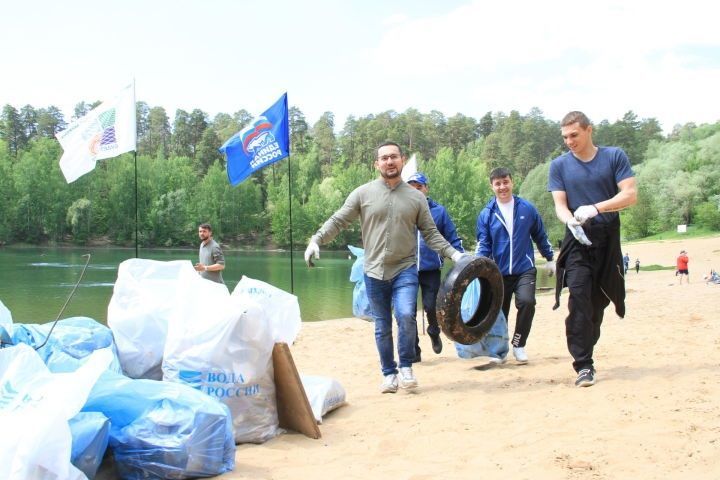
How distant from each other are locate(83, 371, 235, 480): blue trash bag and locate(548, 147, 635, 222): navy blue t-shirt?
279 cm

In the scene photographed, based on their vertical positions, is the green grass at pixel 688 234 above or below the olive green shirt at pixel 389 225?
below

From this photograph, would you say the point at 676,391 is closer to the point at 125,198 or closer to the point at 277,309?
the point at 277,309

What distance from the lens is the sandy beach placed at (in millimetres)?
2898

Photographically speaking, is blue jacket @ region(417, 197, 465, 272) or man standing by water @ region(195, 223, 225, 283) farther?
man standing by water @ region(195, 223, 225, 283)

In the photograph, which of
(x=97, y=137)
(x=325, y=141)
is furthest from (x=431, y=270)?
(x=325, y=141)

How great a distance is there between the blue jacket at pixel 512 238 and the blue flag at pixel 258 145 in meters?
5.75

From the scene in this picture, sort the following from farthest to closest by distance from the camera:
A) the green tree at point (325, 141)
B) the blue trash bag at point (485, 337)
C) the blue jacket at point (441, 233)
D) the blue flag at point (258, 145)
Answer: the green tree at point (325, 141), the blue flag at point (258, 145), the blue jacket at point (441, 233), the blue trash bag at point (485, 337)

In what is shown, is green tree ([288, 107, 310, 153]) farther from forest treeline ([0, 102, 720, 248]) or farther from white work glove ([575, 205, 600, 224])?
white work glove ([575, 205, 600, 224])

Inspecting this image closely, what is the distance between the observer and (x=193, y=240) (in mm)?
76500

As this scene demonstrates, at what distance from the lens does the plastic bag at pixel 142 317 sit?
3969 millimetres

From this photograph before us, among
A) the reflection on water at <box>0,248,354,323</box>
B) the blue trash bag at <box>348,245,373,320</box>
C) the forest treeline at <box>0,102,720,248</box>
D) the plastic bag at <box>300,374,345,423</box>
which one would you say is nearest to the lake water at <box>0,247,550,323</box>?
the reflection on water at <box>0,248,354,323</box>

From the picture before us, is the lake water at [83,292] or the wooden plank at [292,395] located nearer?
the wooden plank at [292,395]

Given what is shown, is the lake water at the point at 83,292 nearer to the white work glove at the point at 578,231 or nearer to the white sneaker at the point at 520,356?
the white sneaker at the point at 520,356

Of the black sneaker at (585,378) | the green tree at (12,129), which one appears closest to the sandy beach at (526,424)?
the black sneaker at (585,378)
